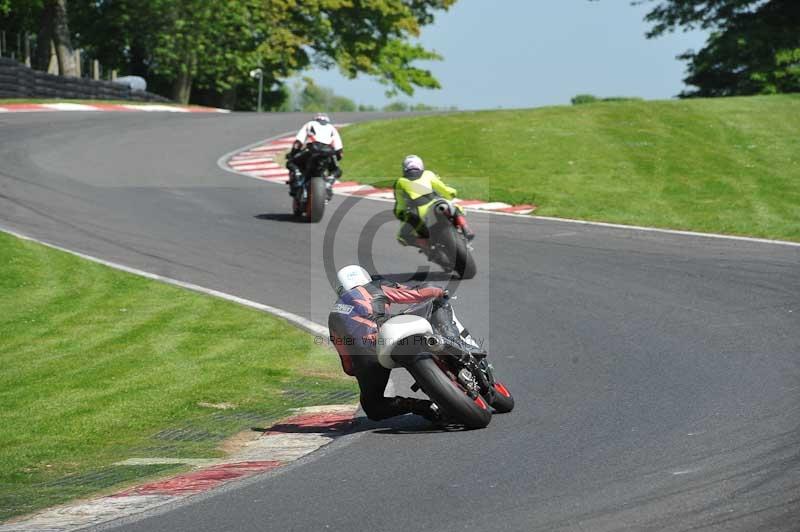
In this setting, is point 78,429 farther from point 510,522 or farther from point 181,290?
point 181,290

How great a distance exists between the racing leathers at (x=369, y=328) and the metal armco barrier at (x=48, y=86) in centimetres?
3065

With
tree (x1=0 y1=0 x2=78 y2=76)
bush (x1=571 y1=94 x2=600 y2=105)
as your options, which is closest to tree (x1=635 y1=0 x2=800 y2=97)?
bush (x1=571 y1=94 x2=600 y2=105)

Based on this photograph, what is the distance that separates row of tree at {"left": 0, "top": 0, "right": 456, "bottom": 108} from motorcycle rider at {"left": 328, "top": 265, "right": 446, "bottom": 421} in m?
41.4

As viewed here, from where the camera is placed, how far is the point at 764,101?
29.8m

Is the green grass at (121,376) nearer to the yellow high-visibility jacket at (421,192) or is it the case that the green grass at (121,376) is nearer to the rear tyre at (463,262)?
the yellow high-visibility jacket at (421,192)

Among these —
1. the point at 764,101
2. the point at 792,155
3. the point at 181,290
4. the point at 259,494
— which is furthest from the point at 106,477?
the point at 764,101

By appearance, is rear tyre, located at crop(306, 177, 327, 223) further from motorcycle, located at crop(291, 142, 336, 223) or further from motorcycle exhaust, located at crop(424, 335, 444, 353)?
motorcycle exhaust, located at crop(424, 335, 444, 353)

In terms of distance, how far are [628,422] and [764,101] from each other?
23.8m

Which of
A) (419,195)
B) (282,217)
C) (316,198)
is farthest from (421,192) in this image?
(282,217)

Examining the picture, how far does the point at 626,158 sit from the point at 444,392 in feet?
57.9

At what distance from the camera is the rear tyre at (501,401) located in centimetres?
814

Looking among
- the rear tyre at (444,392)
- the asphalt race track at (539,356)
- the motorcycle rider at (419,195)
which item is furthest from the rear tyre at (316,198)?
the rear tyre at (444,392)

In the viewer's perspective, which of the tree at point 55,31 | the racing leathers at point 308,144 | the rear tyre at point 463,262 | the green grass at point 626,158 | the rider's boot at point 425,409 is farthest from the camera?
the tree at point 55,31

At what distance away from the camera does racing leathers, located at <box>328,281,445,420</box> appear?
782 centimetres
